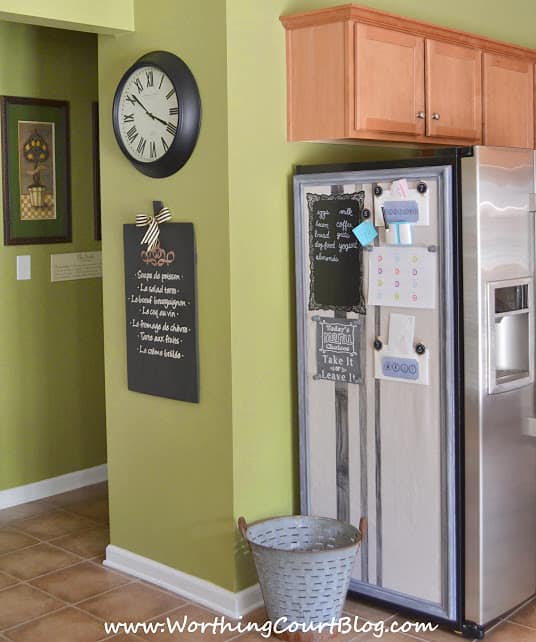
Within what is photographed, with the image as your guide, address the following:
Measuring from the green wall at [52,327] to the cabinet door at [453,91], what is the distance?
6.59 feet

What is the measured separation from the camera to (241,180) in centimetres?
335

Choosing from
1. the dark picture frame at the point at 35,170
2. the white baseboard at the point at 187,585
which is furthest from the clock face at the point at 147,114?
the white baseboard at the point at 187,585

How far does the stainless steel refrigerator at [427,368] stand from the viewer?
3.13 m

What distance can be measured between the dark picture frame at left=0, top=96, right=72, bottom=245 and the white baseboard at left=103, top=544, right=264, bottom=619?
1695 millimetres

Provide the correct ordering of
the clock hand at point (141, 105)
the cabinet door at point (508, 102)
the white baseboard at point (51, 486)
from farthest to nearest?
1. the white baseboard at point (51, 486)
2. the cabinet door at point (508, 102)
3. the clock hand at point (141, 105)

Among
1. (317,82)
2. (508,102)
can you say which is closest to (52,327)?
(317,82)

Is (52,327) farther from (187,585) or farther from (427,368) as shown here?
(427,368)

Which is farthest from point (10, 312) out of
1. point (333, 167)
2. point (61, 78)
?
point (333, 167)

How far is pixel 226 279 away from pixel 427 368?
2.48 ft

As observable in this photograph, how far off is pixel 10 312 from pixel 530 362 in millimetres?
2595

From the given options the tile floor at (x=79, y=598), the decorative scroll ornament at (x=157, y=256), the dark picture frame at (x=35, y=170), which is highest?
the dark picture frame at (x=35, y=170)

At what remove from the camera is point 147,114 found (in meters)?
3.50

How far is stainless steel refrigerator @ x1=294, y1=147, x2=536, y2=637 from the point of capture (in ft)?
10.3

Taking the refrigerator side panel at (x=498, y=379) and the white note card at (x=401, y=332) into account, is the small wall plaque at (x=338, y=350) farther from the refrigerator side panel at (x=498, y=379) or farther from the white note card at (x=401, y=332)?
the refrigerator side panel at (x=498, y=379)
